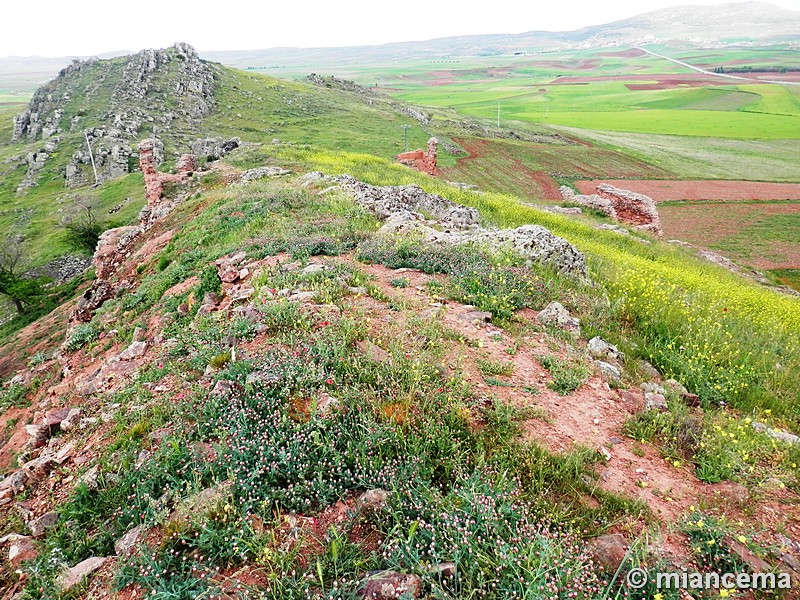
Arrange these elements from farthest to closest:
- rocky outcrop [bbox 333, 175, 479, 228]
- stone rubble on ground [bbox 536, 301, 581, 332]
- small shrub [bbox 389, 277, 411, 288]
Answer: rocky outcrop [bbox 333, 175, 479, 228] < small shrub [bbox 389, 277, 411, 288] < stone rubble on ground [bbox 536, 301, 581, 332]

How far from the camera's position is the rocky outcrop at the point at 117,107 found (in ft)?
168

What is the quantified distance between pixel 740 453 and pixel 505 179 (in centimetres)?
4632

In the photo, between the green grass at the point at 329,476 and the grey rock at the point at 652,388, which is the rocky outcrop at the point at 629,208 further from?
the green grass at the point at 329,476

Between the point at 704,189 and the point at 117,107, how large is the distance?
74.2 meters

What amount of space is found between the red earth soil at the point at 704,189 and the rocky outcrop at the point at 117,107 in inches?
1922

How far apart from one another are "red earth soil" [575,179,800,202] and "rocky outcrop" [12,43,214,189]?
48.8 metres

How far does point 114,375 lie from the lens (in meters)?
7.01

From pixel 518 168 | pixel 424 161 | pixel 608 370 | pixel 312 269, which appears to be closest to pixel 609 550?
pixel 608 370

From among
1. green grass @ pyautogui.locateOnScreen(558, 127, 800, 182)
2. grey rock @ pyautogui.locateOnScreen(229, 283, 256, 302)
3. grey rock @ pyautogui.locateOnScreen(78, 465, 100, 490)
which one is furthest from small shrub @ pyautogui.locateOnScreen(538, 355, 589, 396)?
green grass @ pyautogui.locateOnScreen(558, 127, 800, 182)

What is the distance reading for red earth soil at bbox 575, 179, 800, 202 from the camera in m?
43.5

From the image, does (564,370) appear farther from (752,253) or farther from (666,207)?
(666,207)

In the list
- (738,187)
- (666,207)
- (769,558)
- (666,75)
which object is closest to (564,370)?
(769,558)

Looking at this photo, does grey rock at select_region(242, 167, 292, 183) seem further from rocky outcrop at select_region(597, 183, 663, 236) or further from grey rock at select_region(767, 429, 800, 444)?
rocky outcrop at select_region(597, 183, 663, 236)

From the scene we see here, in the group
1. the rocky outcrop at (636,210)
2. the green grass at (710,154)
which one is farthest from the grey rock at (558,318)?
the green grass at (710,154)
